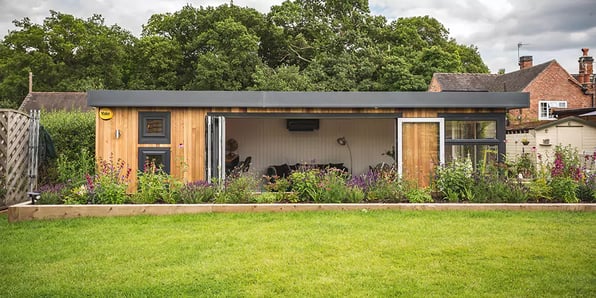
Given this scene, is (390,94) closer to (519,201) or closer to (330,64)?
(519,201)

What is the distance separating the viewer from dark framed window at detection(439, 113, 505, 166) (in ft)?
28.8

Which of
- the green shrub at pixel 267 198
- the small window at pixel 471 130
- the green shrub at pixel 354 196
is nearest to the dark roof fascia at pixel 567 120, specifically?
the small window at pixel 471 130

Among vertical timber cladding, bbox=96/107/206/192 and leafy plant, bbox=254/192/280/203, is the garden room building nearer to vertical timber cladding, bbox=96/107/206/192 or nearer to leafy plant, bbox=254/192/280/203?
vertical timber cladding, bbox=96/107/206/192

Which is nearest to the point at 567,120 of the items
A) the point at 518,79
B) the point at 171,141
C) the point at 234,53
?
the point at 518,79

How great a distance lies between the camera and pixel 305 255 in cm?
473

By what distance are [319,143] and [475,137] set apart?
4.94 meters

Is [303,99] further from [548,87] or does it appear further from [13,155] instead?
[548,87]

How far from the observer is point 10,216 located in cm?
687

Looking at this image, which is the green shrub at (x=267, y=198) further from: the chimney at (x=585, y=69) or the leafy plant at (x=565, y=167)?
the chimney at (x=585, y=69)

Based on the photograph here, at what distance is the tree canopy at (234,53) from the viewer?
24359 millimetres

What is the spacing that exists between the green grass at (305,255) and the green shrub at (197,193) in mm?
641

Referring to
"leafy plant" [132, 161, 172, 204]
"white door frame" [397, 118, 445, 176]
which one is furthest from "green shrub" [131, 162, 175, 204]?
"white door frame" [397, 118, 445, 176]

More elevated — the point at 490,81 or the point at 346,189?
the point at 490,81

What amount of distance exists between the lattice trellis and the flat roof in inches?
55.9
